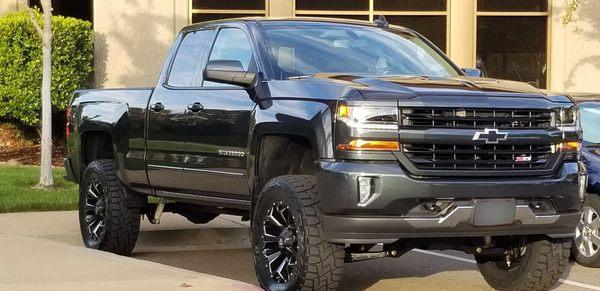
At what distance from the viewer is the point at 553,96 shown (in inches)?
290

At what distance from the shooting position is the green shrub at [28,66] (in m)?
18.9

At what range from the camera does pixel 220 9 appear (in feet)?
70.9

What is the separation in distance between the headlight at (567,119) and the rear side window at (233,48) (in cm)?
232

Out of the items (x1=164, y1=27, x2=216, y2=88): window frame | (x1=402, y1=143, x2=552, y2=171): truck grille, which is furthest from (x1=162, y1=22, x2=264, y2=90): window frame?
(x1=402, y1=143, x2=552, y2=171): truck grille

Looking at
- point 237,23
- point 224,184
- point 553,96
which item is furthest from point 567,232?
point 237,23

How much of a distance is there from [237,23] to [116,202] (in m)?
2.13

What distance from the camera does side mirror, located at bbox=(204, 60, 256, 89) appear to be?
7.72 meters

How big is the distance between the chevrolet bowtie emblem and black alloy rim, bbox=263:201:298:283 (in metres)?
1.32

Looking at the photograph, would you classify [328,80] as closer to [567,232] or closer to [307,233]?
[307,233]

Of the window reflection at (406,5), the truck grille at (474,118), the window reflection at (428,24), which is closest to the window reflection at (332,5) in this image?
the window reflection at (406,5)

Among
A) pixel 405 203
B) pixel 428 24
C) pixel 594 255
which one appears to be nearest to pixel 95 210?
pixel 405 203

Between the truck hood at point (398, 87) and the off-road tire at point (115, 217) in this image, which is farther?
the off-road tire at point (115, 217)

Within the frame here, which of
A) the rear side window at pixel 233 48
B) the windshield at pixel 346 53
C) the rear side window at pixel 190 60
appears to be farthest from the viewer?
the rear side window at pixel 190 60

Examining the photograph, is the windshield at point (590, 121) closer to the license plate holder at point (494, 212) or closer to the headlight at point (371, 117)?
the license plate holder at point (494, 212)
